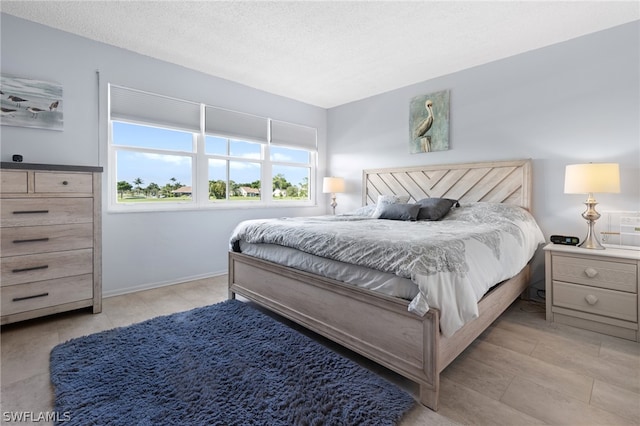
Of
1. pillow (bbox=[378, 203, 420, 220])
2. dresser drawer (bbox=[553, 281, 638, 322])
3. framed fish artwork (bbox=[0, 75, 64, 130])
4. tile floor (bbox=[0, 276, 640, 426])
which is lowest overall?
tile floor (bbox=[0, 276, 640, 426])

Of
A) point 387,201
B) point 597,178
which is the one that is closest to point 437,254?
point 597,178

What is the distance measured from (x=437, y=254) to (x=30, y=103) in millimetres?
3551

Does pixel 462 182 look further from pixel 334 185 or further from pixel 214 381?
pixel 214 381

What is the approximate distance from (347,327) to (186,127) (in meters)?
3.05

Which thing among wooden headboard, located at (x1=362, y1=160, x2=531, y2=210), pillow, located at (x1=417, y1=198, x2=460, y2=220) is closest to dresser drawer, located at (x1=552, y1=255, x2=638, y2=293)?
wooden headboard, located at (x1=362, y1=160, x2=531, y2=210)

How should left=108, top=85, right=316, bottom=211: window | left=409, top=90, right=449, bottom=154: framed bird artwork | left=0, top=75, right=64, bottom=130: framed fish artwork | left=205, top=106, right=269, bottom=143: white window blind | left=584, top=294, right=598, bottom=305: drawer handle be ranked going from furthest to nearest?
left=205, top=106, right=269, bottom=143: white window blind
left=409, top=90, right=449, bottom=154: framed bird artwork
left=108, top=85, right=316, bottom=211: window
left=0, top=75, right=64, bottom=130: framed fish artwork
left=584, top=294, right=598, bottom=305: drawer handle

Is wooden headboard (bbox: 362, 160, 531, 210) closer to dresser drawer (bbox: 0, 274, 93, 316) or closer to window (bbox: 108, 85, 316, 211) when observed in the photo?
window (bbox: 108, 85, 316, 211)

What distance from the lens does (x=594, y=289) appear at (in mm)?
2299

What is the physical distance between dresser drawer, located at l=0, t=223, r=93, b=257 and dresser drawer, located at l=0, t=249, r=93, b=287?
4cm

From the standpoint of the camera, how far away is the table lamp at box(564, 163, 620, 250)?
7.64 ft

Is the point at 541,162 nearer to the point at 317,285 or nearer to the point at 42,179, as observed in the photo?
the point at 317,285

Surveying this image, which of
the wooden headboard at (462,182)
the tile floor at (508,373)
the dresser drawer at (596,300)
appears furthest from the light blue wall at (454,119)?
the tile floor at (508,373)

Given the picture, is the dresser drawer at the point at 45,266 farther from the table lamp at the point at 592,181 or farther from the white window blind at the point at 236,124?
the table lamp at the point at 592,181

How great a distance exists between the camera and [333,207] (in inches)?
195
